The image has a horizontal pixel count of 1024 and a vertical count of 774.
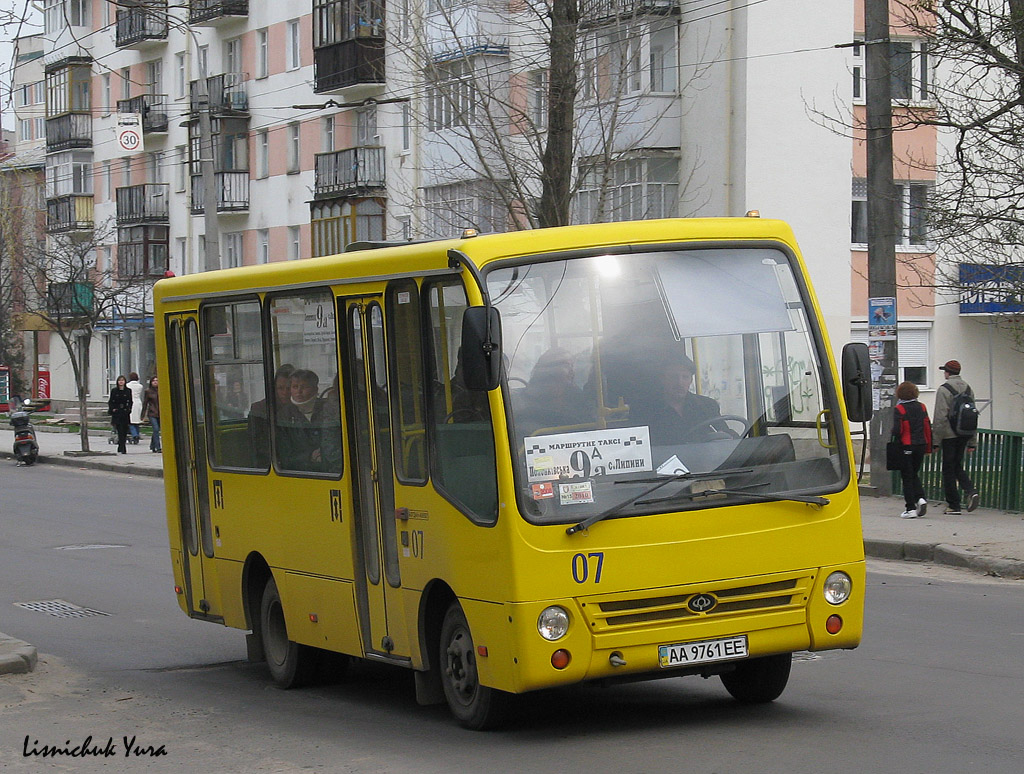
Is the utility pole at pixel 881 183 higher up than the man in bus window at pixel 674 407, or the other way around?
the utility pole at pixel 881 183

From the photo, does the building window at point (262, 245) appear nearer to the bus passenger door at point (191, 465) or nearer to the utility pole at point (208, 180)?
A: the utility pole at point (208, 180)

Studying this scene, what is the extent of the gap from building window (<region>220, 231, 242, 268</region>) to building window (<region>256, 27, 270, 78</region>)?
17.5 ft

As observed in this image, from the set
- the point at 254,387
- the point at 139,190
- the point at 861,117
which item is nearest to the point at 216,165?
the point at 139,190

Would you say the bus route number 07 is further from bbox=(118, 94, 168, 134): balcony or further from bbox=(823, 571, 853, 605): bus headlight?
bbox=(118, 94, 168, 134): balcony

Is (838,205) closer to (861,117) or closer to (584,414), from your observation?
(861,117)

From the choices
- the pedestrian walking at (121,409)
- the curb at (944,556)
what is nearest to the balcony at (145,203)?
the pedestrian walking at (121,409)

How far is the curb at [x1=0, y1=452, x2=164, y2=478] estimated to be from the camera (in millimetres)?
32219

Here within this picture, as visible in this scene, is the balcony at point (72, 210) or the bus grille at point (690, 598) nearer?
the bus grille at point (690, 598)

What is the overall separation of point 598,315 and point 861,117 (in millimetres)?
27720

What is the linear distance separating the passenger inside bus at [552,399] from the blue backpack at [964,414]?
12238mm

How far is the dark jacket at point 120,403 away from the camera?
37219 mm

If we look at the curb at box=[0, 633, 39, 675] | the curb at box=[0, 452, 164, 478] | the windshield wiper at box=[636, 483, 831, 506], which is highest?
the windshield wiper at box=[636, 483, 831, 506]

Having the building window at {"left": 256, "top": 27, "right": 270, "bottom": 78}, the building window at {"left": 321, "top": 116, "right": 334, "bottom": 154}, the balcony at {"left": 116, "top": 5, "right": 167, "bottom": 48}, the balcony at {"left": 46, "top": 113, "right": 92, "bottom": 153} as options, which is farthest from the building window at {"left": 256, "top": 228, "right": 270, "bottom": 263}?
the balcony at {"left": 46, "top": 113, "right": 92, "bottom": 153}

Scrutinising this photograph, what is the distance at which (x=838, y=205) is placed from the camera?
111 feet
